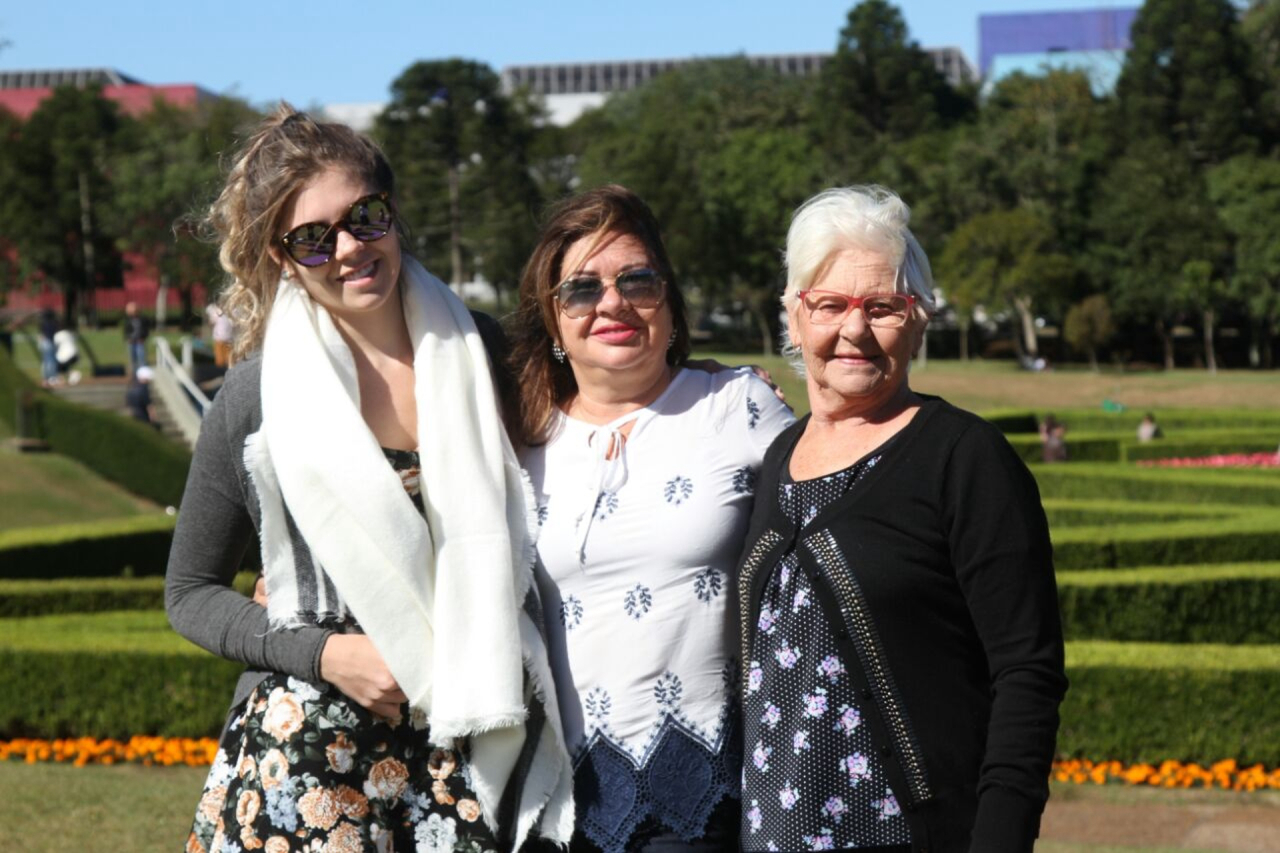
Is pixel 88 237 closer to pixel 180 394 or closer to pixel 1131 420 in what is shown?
pixel 180 394

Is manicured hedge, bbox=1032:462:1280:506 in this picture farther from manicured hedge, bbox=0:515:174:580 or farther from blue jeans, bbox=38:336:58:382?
blue jeans, bbox=38:336:58:382

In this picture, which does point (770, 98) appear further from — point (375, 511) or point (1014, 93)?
point (375, 511)

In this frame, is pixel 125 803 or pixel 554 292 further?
pixel 125 803

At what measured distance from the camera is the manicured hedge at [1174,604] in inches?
356

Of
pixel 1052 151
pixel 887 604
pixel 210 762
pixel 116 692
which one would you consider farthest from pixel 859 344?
pixel 1052 151

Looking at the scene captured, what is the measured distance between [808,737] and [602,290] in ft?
3.01

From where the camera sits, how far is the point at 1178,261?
44.2 metres

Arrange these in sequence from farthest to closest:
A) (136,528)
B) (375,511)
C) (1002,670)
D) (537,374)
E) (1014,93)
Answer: (1014,93) → (136,528) → (537,374) → (375,511) → (1002,670)

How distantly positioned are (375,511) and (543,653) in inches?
15.8

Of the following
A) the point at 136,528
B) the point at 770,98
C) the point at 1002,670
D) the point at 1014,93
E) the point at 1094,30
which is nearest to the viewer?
the point at 1002,670

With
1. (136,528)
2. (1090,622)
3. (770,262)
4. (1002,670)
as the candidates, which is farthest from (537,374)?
(770,262)

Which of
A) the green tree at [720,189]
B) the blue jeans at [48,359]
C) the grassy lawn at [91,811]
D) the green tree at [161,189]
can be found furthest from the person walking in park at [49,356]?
the green tree at [720,189]

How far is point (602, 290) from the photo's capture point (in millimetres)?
3021

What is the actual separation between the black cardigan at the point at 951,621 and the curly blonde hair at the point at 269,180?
1041mm
